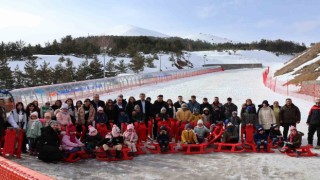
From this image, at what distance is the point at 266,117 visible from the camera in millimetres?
12070

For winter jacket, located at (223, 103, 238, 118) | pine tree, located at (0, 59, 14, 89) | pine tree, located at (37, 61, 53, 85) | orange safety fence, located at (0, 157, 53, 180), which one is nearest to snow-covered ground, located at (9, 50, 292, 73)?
pine tree, located at (37, 61, 53, 85)

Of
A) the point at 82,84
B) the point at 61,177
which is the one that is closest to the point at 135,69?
the point at 82,84

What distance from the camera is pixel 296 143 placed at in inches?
421

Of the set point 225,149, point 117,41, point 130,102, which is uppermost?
point 117,41

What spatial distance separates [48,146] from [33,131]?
893 millimetres

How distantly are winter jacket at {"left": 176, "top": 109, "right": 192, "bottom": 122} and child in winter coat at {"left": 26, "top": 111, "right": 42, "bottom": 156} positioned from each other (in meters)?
4.67

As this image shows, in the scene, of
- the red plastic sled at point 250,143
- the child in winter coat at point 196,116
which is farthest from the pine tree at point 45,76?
the red plastic sled at point 250,143

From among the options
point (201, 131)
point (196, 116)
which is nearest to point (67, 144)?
point (201, 131)

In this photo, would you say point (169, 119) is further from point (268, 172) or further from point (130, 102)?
point (268, 172)

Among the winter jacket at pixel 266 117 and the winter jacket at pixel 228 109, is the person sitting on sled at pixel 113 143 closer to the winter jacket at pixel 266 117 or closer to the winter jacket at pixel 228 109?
the winter jacket at pixel 228 109

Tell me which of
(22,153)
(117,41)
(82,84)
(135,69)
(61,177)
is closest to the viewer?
(61,177)

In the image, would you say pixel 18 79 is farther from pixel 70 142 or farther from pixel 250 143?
pixel 250 143

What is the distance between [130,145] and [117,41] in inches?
4127

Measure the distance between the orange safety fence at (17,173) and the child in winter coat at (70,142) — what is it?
4.43 m
